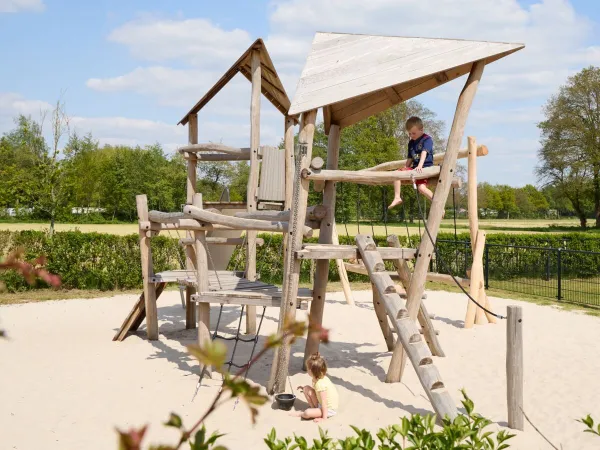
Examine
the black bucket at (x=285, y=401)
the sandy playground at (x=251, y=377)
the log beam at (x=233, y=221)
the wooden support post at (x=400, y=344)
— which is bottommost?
the sandy playground at (x=251, y=377)

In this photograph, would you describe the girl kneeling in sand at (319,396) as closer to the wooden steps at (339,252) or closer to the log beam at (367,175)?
the wooden steps at (339,252)

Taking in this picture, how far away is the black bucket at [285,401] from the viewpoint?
5414 millimetres

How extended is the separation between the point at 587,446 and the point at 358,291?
8.91 m

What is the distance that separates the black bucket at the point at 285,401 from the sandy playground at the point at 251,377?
0.25 ft

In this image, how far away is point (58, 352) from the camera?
25.0 ft

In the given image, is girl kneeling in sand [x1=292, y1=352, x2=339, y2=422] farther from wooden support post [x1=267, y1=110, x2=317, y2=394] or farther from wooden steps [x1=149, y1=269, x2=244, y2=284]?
wooden steps [x1=149, y1=269, x2=244, y2=284]

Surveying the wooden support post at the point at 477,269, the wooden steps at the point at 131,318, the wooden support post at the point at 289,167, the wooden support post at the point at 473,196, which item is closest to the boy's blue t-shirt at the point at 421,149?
the wooden support post at the point at 289,167

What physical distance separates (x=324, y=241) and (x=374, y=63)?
1.96 metres

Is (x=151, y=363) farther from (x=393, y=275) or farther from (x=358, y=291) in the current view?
(x=358, y=291)

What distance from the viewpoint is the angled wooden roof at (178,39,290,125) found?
8.39 metres

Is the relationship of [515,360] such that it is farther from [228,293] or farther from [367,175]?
[228,293]

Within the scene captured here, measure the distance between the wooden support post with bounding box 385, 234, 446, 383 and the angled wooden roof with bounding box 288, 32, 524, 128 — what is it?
2.08 m

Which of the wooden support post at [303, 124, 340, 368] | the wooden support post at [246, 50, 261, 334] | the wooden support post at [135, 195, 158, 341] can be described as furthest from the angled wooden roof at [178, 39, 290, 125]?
the wooden support post at [303, 124, 340, 368]

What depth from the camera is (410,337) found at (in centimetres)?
523
